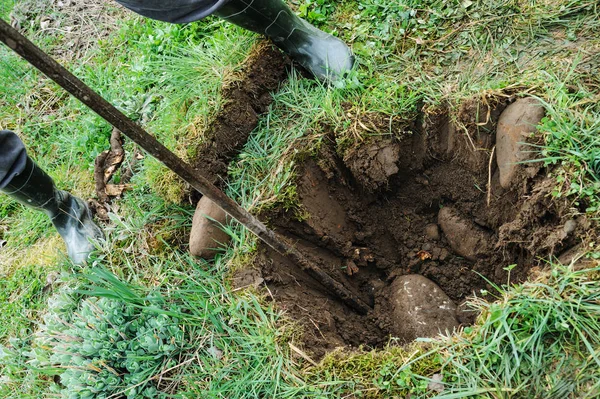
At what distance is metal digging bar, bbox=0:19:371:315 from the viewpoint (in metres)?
1.38

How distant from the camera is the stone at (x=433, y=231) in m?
2.66

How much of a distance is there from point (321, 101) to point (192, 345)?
1.33m

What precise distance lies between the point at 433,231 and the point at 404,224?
0.15 m

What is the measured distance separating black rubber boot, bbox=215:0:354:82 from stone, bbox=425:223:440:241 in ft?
2.97

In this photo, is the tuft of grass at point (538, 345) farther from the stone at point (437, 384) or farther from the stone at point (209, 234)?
the stone at point (209, 234)

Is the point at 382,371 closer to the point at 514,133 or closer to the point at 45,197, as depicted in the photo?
the point at 514,133

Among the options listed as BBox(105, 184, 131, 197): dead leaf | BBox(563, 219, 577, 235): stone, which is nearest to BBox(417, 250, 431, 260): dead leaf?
BBox(563, 219, 577, 235): stone

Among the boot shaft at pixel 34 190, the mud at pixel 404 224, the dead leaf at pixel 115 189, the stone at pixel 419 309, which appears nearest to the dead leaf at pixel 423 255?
the mud at pixel 404 224

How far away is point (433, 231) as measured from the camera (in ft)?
8.72

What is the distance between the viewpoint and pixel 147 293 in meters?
2.45

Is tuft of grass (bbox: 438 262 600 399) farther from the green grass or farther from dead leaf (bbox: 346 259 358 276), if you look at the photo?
dead leaf (bbox: 346 259 358 276)

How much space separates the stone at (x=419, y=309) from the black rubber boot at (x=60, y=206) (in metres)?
1.65

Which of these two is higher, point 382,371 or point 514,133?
point 514,133

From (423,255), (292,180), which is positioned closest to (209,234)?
(292,180)
